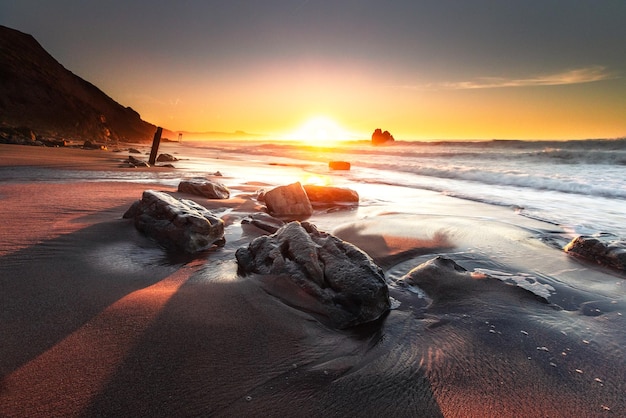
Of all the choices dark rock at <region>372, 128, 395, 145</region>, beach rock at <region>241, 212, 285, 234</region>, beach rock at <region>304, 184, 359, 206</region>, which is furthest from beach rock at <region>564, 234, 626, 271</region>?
dark rock at <region>372, 128, 395, 145</region>

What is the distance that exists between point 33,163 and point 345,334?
11.8 m

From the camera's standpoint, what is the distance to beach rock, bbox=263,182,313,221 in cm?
577

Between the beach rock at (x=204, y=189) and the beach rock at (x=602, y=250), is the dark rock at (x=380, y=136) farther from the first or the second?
the beach rock at (x=602, y=250)

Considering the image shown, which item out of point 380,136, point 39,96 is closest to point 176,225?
point 39,96

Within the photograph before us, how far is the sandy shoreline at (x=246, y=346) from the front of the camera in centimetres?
152

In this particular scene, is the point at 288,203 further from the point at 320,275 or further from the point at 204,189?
the point at 320,275

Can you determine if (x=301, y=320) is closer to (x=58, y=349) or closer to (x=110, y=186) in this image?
(x=58, y=349)

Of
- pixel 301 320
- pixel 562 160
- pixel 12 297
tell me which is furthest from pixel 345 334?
pixel 562 160

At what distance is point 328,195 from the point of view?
7.08 m

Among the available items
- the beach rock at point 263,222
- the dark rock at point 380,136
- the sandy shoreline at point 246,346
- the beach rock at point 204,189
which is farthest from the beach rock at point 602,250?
the dark rock at point 380,136

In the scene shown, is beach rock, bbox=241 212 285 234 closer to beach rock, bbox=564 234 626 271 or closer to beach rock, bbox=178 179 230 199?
beach rock, bbox=178 179 230 199

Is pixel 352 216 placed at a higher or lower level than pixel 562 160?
lower

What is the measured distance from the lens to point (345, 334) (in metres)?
2.18

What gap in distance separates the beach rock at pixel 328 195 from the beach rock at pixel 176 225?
10.6 ft
